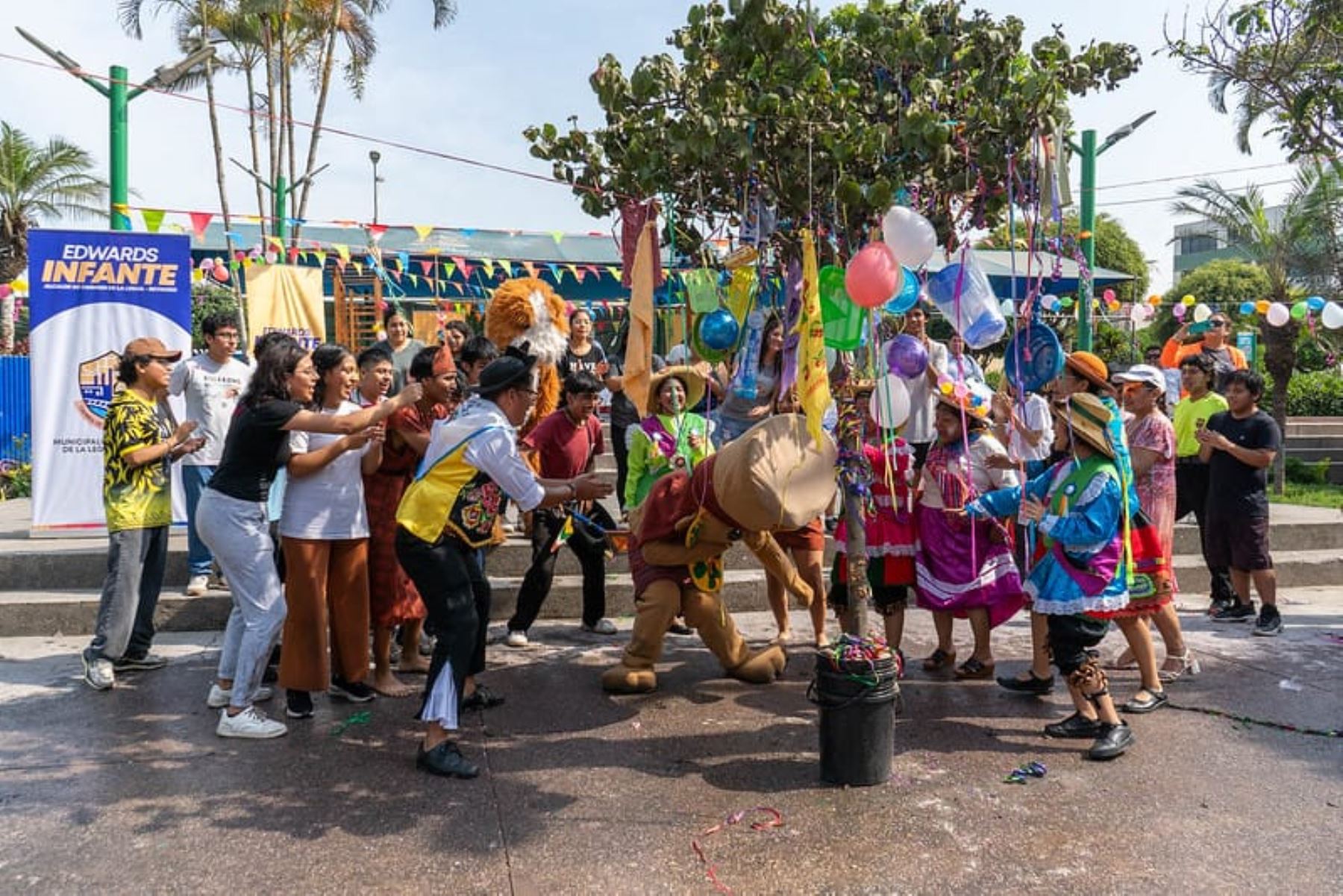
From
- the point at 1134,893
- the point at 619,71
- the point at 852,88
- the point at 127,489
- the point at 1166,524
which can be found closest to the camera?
the point at 1134,893

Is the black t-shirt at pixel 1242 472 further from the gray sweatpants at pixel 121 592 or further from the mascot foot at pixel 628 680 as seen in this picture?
the gray sweatpants at pixel 121 592

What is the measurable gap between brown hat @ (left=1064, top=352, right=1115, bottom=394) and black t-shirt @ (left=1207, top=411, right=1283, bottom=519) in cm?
225

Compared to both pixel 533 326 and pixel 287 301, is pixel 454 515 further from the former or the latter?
pixel 287 301

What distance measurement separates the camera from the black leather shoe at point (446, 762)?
13.6 feet

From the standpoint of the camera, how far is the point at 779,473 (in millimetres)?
4332

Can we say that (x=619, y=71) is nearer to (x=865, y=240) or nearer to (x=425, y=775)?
(x=865, y=240)

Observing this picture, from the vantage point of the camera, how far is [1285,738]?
471 centimetres

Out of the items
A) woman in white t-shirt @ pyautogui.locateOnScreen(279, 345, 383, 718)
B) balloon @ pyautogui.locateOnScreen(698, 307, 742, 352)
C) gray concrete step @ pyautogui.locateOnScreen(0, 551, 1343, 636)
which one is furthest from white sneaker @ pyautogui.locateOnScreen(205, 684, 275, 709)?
balloon @ pyautogui.locateOnScreen(698, 307, 742, 352)

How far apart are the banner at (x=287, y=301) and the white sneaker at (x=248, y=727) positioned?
5.80 m

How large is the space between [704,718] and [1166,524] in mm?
3196

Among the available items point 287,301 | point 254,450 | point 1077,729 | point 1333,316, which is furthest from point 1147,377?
point 287,301

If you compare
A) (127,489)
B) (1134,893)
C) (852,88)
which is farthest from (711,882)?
(127,489)

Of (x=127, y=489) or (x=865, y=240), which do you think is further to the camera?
(x=127, y=489)

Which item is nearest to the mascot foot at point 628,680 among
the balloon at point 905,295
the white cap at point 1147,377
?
the balloon at point 905,295
